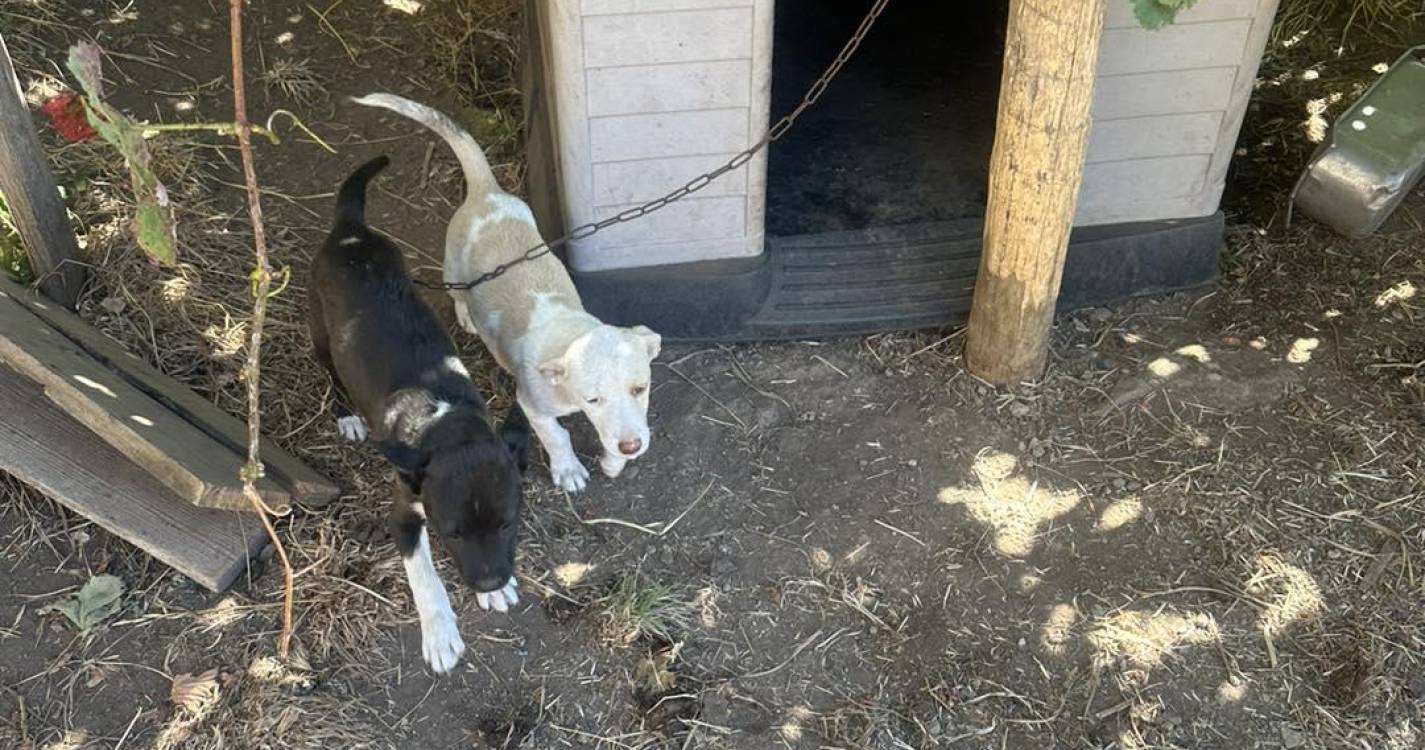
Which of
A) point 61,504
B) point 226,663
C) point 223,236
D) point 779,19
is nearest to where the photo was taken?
point 226,663

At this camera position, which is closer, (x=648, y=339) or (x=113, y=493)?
(x=648, y=339)

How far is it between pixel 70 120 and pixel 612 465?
3.18m

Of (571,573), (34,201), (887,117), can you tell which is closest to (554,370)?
(571,573)

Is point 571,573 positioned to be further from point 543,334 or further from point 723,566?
point 543,334

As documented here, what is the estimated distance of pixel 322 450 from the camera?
4.87 meters

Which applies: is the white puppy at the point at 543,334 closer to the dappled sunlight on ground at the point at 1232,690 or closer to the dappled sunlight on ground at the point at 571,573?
the dappled sunlight on ground at the point at 571,573

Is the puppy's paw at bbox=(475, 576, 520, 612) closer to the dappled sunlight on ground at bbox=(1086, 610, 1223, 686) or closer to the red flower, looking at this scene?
the dappled sunlight on ground at bbox=(1086, 610, 1223, 686)

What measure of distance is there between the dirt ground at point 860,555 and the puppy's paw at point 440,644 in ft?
0.22

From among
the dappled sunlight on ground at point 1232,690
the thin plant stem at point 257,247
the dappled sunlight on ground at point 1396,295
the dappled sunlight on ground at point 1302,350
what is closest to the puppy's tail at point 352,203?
the thin plant stem at point 257,247

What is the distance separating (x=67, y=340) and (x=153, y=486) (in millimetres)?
738

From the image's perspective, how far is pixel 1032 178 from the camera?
14.7ft

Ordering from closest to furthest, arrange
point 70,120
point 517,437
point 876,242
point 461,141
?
point 517,437 < point 461,141 < point 876,242 < point 70,120

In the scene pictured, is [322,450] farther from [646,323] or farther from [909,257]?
[909,257]

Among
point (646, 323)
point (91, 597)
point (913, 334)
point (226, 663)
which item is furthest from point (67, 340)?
point (913, 334)
